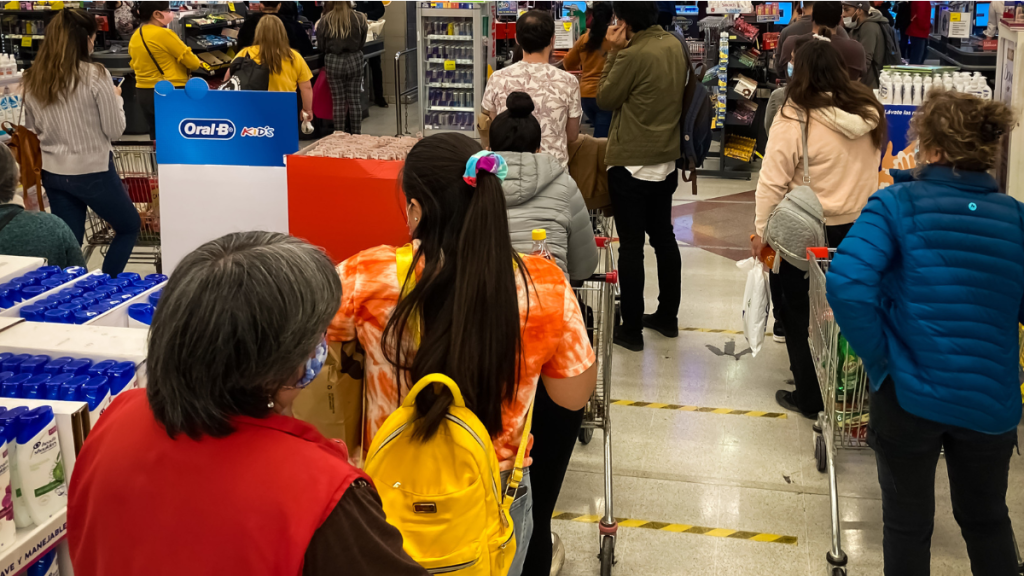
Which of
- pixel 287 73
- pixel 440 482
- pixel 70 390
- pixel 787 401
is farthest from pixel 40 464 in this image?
pixel 287 73

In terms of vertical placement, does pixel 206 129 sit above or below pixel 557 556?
above

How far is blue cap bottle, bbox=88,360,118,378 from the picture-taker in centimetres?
204

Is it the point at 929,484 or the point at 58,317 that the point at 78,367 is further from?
the point at 929,484

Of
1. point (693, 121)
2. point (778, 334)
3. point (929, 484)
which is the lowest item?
point (778, 334)

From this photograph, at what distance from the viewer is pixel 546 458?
8.26 feet

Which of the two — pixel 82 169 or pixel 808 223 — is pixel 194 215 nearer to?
A: pixel 82 169

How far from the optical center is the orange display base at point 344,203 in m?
3.64

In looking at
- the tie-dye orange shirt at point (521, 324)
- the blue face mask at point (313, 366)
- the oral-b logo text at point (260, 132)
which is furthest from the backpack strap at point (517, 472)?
the oral-b logo text at point (260, 132)

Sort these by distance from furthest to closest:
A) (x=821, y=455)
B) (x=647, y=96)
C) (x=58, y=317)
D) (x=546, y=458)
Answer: (x=647, y=96)
(x=821, y=455)
(x=546, y=458)
(x=58, y=317)

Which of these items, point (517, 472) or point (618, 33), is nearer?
point (517, 472)

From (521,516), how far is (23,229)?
2170 millimetres

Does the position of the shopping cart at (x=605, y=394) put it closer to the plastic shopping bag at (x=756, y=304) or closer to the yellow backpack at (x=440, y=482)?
the plastic shopping bag at (x=756, y=304)

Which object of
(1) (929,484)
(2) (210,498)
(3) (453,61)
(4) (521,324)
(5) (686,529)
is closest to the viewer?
(2) (210,498)

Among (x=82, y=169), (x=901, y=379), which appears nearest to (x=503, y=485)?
(x=901, y=379)
